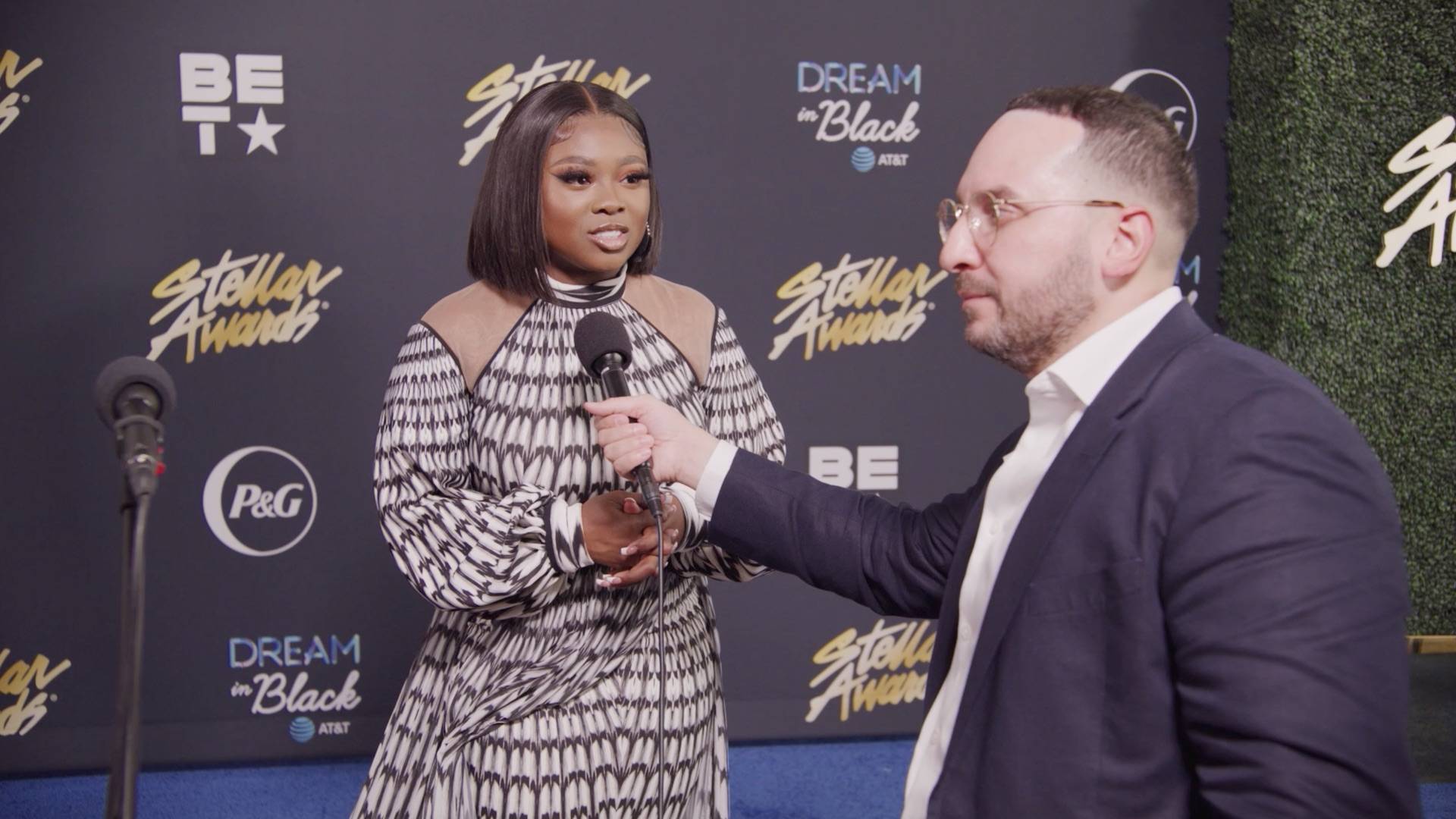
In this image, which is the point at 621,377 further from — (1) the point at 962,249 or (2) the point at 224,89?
(2) the point at 224,89

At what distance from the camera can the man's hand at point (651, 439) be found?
141cm

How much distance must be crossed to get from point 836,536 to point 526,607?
1.36 ft

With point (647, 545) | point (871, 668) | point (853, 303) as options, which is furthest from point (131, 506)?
point (871, 668)

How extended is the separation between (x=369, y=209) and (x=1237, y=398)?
8.09ft

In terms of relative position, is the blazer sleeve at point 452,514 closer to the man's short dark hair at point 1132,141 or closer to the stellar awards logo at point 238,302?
the man's short dark hair at point 1132,141

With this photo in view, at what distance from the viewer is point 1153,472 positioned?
3.65ft

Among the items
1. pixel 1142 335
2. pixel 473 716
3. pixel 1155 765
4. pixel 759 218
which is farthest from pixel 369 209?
pixel 1155 765

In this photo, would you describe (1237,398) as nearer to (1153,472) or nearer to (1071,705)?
(1153,472)

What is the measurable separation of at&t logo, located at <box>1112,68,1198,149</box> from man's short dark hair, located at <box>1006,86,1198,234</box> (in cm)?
224

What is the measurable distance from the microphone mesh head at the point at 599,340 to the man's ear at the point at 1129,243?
575 millimetres

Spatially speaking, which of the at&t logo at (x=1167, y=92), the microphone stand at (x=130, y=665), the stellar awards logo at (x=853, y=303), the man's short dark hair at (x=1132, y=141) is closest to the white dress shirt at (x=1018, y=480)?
the man's short dark hair at (x=1132, y=141)

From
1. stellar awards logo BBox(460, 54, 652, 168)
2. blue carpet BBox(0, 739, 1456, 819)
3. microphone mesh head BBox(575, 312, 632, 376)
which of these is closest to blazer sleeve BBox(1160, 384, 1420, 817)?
microphone mesh head BBox(575, 312, 632, 376)

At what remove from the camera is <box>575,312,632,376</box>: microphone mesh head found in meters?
1.47

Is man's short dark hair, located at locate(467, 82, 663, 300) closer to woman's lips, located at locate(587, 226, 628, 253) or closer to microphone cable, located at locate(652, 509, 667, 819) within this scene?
woman's lips, located at locate(587, 226, 628, 253)
